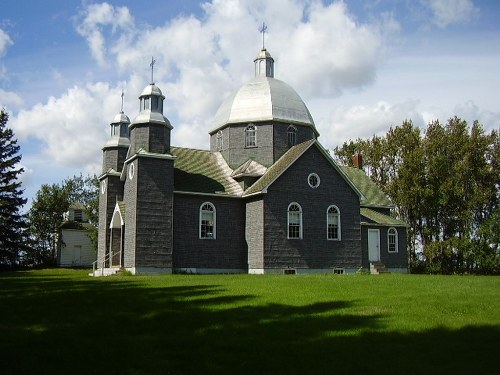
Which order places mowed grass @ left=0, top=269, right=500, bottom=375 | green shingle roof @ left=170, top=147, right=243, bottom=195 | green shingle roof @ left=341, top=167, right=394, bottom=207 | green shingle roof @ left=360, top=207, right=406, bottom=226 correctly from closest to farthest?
mowed grass @ left=0, top=269, right=500, bottom=375, green shingle roof @ left=170, top=147, right=243, bottom=195, green shingle roof @ left=360, top=207, right=406, bottom=226, green shingle roof @ left=341, top=167, right=394, bottom=207

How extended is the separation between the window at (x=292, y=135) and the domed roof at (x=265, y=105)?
1.34ft

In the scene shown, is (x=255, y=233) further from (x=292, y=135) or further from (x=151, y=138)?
(x=151, y=138)

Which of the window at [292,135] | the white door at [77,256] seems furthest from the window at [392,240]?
the white door at [77,256]

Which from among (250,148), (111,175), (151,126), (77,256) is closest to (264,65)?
(250,148)

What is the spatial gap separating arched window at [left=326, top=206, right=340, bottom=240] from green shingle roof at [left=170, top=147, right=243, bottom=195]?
5.51m

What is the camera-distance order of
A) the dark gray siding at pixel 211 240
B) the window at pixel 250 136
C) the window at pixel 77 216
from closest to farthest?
the dark gray siding at pixel 211 240 → the window at pixel 250 136 → the window at pixel 77 216

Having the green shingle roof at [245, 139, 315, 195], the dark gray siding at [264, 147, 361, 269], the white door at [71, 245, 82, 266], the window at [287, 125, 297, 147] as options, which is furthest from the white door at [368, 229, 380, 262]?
the white door at [71, 245, 82, 266]

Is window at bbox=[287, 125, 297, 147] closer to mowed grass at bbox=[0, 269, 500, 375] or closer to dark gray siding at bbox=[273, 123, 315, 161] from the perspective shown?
dark gray siding at bbox=[273, 123, 315, 161]

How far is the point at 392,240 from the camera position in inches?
1487

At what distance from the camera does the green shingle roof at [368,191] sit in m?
40.4

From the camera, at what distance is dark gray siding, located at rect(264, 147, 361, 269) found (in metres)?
30.4

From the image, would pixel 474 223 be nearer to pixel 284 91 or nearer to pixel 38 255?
pixel 284 91

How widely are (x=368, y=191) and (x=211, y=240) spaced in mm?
15933

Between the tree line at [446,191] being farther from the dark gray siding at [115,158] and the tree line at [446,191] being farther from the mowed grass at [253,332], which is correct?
the mowed grass at [253,332]
